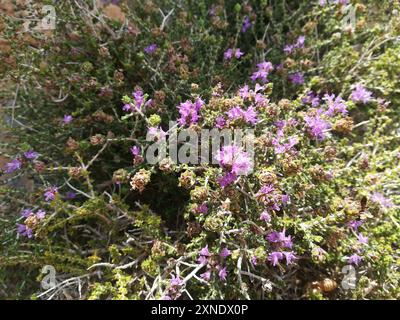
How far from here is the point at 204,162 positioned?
162 cm

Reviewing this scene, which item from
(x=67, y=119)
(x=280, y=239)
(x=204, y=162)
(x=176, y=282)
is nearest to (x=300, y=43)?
(x=204, y=162)

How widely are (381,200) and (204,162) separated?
715 millimetres

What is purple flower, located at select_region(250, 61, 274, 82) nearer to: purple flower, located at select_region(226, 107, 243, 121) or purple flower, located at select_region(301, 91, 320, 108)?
purple flower, located at select_region(301, 91, 320, 108)

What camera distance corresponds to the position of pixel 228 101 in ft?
5.24

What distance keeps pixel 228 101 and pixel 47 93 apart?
1040 mm

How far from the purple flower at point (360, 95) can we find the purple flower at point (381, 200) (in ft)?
1.58

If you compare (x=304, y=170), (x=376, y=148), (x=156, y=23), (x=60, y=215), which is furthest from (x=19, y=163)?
(x=376, y=148)

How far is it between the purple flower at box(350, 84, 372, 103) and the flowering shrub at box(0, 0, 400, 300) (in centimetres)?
1

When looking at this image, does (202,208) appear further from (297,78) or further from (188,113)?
(297,78)

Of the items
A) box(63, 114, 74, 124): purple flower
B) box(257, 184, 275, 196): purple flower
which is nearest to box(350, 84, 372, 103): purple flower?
box(257, 184, 275, 196): purple flower

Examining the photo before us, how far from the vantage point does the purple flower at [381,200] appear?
1.70m

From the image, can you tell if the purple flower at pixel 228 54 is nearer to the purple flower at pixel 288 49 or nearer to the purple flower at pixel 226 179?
the purple flower at pixel 288 49

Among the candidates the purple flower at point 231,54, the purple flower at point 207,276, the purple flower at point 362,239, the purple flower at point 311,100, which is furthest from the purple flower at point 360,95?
the purple flower at point 207,276

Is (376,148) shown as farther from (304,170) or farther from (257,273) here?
(257,273)
